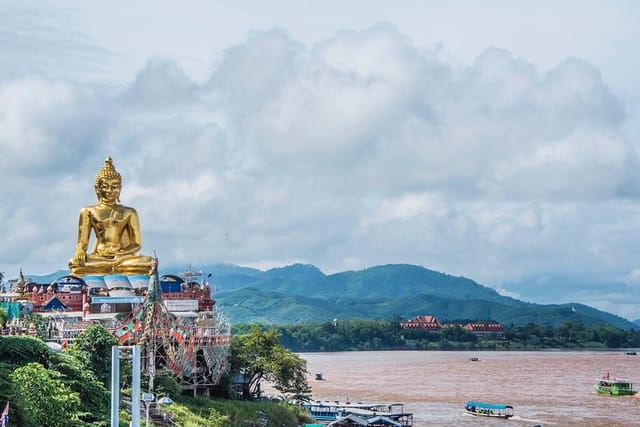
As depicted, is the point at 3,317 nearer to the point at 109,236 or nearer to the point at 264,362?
the point at 109,236

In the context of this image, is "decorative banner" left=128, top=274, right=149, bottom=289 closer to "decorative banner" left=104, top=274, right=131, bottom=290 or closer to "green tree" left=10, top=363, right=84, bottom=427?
"decorative banner" left=104, top=274, right=131, bottom=290

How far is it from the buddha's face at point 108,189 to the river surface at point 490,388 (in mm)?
14573

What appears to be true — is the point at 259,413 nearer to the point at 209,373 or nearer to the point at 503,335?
the point at 209,373

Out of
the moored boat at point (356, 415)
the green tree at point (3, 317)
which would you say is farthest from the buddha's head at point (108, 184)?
the moored boat at point (356, 415)

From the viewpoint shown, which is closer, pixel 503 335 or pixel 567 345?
pixel 567 345

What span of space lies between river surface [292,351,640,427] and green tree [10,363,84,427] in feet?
73.4

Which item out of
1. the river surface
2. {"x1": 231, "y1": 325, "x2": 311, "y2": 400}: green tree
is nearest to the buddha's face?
{"x1": 231, "y1": 325, "x2": 311, "y2": 400}: green tree

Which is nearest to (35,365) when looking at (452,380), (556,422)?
(556,422)

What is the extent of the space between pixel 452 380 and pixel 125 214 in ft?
102

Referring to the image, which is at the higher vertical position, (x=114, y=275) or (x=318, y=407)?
(x=114, y=275)

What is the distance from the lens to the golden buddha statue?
134ft

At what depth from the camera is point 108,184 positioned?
41.7 meters

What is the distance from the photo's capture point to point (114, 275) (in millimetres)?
40688

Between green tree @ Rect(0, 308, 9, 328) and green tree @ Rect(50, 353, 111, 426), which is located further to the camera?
green tree @ Rect(0, 308, 9, 328)
